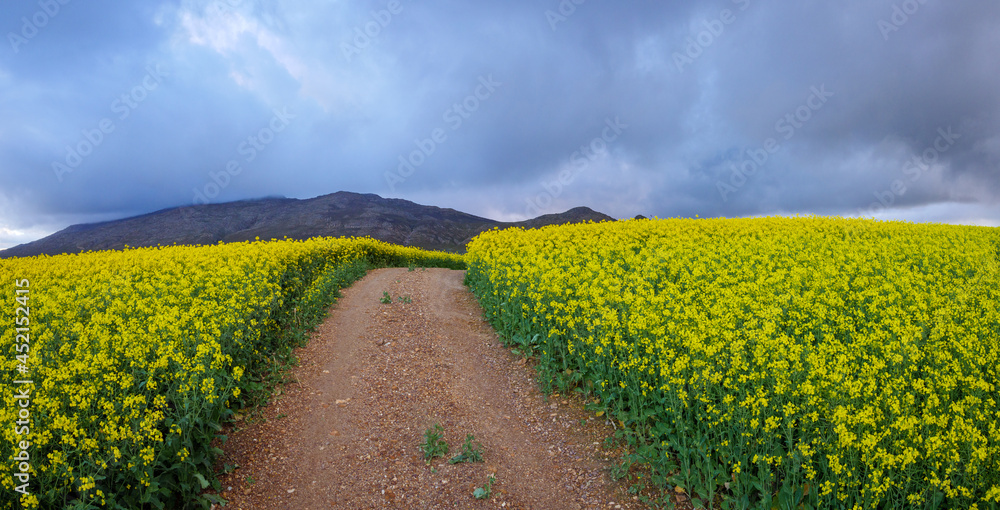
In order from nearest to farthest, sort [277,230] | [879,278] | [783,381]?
[783,381]
[879,278]
[277,230]

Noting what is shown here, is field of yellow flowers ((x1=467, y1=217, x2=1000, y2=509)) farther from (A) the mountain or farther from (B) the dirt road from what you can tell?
(A) the mountain

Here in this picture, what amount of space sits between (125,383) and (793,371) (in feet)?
25.9

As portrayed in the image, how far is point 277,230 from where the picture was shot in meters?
170

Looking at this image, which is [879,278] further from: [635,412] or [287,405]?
[287,405]

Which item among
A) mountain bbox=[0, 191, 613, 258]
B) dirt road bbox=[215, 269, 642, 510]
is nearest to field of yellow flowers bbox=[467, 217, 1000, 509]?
dirt road bbox=[215, 269, 642, 510]

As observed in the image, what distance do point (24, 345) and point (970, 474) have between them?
1131cm

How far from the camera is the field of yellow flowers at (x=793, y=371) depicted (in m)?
Answer: 4.57

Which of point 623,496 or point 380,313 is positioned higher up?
→ point 380,313

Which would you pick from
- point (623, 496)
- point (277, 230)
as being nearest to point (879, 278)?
point (623, 496)

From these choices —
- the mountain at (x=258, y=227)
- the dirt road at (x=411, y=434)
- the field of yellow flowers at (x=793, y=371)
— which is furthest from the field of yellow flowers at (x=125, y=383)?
the mountain at (x=258, y=227)

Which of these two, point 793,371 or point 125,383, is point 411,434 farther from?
point 793,371

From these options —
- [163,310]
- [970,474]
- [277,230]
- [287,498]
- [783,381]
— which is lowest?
[287,498]

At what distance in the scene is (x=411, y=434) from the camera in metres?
7.66

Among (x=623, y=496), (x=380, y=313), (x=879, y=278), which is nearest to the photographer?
(x=623, y=496)
